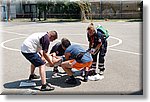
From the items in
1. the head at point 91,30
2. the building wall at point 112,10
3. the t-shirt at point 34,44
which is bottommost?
the t-shirt at point 34,44

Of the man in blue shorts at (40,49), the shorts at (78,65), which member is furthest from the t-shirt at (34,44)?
Answer: the shorts at (78,65)

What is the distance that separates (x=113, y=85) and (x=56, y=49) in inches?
66.8

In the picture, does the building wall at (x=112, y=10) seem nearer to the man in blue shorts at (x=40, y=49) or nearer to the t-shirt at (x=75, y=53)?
the t-shirt at (x=75, y=53)

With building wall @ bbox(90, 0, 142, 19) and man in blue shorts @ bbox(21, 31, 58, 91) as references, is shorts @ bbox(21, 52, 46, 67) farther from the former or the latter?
building wall @ bbox(90, 0, 142, 19)

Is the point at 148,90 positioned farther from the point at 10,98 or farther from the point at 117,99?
the point at 10,98

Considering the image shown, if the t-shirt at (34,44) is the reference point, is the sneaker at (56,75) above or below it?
below

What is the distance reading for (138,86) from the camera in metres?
5.70

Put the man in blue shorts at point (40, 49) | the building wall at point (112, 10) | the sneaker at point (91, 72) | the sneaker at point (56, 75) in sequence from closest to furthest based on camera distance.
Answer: the man in blue shorts at point (40, 49) → the sneaker at point (91, 72) → the sneaker at point (56, 75) → the building wall at point (112, 10)

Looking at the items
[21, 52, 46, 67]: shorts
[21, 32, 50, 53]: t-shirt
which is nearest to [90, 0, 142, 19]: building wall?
[21, 32, 50, 53]: t-shirt

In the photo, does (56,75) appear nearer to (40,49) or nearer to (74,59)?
(74,59)

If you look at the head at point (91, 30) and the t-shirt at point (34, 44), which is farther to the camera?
the head at point (91, 30)

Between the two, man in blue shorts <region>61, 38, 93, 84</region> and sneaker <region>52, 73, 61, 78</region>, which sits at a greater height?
man in blue shorts <region>61, 38, 93, 84</region>

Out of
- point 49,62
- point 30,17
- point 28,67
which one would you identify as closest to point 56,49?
point 49,62

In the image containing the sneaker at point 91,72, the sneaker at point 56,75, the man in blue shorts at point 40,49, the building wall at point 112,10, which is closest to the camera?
the man in blue shorts at point 40,49
